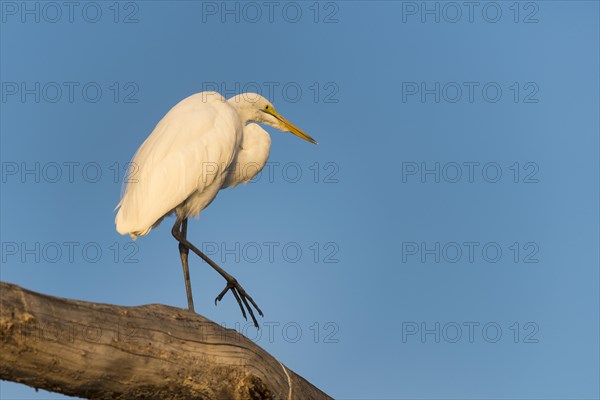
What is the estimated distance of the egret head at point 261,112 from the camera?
7.11 meters

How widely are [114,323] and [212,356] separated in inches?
27.3

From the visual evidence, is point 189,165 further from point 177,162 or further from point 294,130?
point 294,130

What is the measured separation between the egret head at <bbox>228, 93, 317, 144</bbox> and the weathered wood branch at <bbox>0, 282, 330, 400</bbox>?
3.05 metres

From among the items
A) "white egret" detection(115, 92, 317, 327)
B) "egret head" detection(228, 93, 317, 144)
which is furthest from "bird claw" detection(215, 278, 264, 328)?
"egret head" detection(228, 93, 317, 144)

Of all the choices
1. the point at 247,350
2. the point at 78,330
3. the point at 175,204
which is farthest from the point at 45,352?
the point at 175,204

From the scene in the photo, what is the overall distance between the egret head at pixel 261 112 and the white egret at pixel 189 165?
213mm

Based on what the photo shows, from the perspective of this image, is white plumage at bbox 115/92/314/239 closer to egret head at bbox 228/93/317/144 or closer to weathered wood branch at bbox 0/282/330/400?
egret head at bbox 228/93/317/144

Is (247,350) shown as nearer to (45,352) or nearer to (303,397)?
(303,397)

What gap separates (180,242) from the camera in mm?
6352

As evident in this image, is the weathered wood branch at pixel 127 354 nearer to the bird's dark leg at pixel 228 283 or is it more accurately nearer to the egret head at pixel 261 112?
the bird's dark leg at pixel 228 283

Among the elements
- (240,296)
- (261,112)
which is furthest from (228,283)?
(261,112)

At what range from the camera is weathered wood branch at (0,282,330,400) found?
331cm

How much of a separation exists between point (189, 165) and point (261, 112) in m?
1.23

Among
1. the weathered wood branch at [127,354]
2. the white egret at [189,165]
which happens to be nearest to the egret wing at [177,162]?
the white egret at [189,165]
